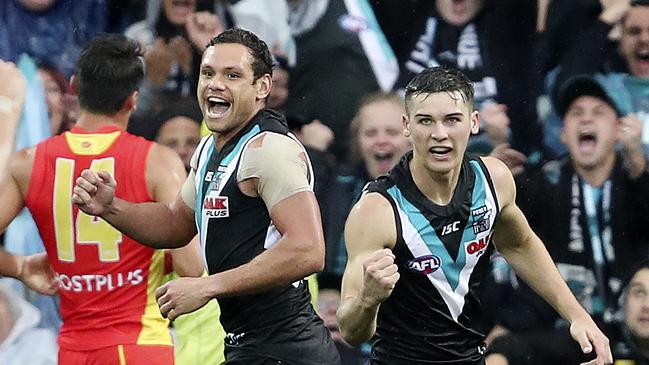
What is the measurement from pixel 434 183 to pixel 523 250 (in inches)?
21.0

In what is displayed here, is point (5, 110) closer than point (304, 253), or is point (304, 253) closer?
point (304, 253)

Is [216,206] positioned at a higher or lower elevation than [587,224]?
higher

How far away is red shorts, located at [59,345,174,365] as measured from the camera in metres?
6.11

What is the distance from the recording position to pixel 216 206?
5305 mm

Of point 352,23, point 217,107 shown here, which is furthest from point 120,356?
point 352,23

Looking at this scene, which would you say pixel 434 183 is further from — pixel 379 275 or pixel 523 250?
pixel 379 275

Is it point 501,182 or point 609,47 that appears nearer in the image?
point 501,182

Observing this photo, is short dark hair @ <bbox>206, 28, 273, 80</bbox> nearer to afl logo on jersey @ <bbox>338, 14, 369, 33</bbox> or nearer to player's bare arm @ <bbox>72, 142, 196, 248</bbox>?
player's bare arm @ <bbox>72, 142, 196, 248</bbox>

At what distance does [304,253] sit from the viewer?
16.5 feet

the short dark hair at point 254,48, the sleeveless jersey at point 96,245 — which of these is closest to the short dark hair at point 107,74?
the sleeveless jersey at point 96,245

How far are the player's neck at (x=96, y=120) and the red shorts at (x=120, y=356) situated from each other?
0.94 meters

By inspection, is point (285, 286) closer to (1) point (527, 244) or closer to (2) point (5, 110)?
(1) point (527, 244)

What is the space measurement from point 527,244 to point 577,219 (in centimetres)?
196

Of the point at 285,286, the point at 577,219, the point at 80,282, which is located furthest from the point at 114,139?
the point at 577,219
